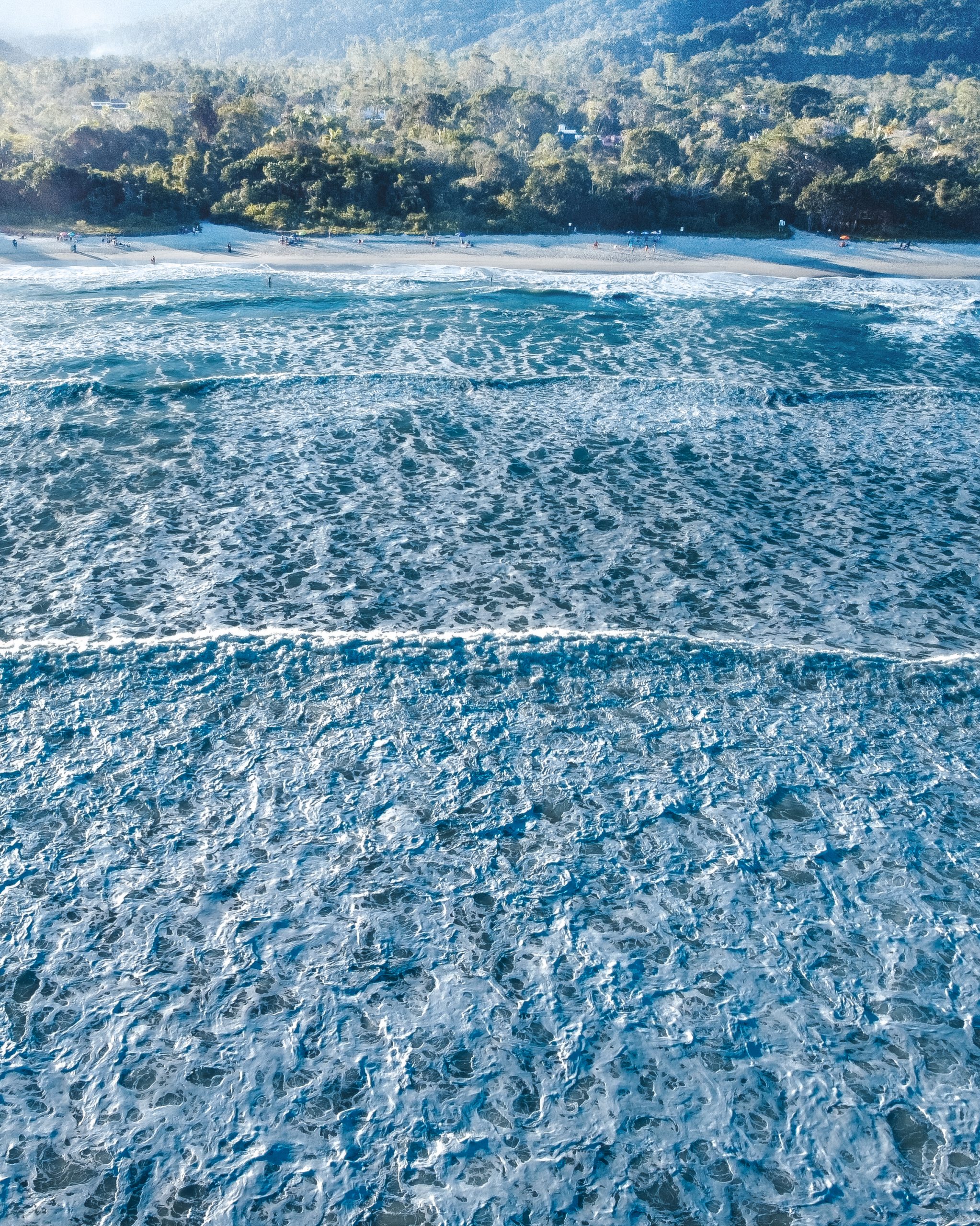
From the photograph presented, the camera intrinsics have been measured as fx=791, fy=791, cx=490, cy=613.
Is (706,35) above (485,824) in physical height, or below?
above

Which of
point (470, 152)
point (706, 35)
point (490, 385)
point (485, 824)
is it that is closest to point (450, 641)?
point (485, 824)

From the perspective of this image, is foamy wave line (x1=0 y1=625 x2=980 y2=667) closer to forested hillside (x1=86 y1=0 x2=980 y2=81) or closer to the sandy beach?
the sandy beach

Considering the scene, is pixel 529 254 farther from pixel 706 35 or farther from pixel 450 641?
pixel 706 35

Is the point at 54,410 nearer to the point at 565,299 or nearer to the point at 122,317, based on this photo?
the point at 122,317

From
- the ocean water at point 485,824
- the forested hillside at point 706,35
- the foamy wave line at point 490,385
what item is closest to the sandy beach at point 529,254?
the foamy wave line at point 490,385

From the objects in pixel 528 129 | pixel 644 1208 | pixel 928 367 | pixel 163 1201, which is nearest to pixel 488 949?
pixel 644 1208

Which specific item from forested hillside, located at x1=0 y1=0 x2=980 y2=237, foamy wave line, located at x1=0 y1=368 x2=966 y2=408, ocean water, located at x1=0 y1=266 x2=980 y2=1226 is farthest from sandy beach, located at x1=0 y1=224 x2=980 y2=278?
ocean water, located at x1=0 y1=266 x2=980 y2=1226
